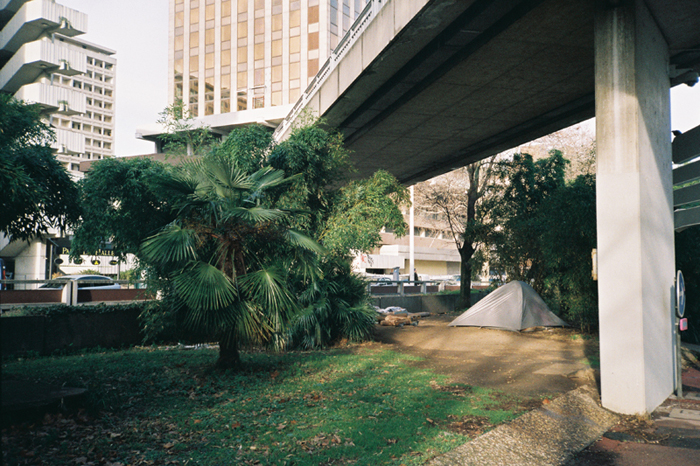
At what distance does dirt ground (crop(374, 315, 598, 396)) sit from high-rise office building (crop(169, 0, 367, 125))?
44049mm

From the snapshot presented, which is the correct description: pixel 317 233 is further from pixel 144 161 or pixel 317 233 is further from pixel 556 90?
pixel 556 90

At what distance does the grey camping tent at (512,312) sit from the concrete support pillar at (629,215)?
9.16 m

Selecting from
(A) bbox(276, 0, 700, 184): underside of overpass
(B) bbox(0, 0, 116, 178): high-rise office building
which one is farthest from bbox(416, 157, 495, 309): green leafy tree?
(B) bbox(0, 0, 116, 178): high-rise office building

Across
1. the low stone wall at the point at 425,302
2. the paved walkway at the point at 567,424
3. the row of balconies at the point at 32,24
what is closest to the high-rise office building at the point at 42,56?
the row of balconies at the point at 32,24

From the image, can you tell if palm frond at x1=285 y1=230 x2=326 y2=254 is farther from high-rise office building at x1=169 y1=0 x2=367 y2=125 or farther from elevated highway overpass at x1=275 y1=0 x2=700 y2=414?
high-rise office building at x1=169 y1=0 x2=367 y2=125

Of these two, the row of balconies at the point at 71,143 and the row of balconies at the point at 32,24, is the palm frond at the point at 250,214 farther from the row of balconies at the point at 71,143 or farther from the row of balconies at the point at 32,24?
the row of balconies at the point at 71,143

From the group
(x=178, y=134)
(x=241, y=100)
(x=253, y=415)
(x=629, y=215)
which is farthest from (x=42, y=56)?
(x=629, y=215)

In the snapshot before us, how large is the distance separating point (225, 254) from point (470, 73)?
28.8 ft

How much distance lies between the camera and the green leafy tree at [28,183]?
6.87 m

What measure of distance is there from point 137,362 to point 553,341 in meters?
11.0

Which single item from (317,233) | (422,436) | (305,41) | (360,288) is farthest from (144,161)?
(305,41)

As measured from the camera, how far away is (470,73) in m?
14.5

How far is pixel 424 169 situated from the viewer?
26.6m

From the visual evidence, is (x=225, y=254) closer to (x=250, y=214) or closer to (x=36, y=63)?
(x=250, y=214)
